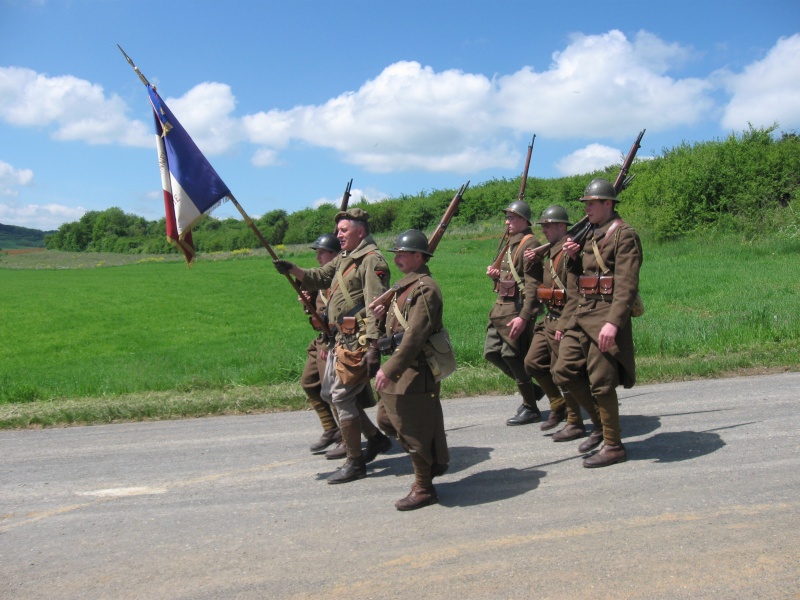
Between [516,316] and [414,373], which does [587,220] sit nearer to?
[516,316]

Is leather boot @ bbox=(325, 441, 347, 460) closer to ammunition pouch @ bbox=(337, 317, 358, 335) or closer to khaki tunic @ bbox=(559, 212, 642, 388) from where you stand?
ammunition pouch @ bbox=(337, 317, 358, 335)

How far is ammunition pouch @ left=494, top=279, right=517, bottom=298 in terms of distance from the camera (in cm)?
760

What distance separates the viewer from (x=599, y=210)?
6.04 meters

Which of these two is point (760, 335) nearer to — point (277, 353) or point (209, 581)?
point (277, 353)

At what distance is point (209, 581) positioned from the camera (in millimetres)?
4305

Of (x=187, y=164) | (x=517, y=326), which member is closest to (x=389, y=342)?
(x=517, y=326)

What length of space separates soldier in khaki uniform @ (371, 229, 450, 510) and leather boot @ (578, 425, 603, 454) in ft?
4.52

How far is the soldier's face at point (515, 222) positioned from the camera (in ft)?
24.9

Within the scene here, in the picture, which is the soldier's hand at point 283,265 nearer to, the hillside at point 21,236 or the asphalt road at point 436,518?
the asphalt road at point 436,518

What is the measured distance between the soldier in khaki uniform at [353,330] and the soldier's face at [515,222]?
5.75ft

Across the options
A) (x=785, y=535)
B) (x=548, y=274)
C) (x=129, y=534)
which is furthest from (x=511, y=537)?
(x=548, y=274)

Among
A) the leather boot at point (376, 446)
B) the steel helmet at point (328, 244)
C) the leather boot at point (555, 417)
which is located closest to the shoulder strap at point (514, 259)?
the leather boot at point (555, 417)

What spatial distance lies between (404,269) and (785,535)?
2.89 metres

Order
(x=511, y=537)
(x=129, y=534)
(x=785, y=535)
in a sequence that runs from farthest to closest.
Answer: (x=129, y=534), (x=511, y=537), (x=785, y=535)
